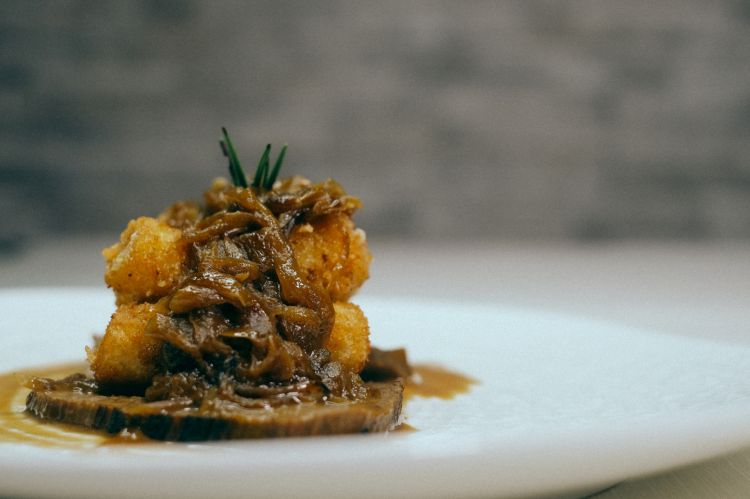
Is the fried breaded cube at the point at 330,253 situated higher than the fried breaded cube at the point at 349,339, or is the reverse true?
the fried breaded cube at the point at 330,253

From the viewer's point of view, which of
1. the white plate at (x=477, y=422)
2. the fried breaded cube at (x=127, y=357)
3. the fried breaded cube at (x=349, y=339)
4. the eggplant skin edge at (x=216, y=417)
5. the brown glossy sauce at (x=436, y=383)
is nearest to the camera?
the white plate at (x=477, y=422)

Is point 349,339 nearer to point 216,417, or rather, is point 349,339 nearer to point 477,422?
point 477,422

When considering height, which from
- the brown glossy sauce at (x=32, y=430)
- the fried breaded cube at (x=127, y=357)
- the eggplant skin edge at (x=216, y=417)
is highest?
the fried breaded cube at (x=127, y=357)

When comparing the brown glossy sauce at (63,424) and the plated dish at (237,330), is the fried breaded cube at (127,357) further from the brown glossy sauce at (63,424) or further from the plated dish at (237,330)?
the brown glossy sauce at (63,424)

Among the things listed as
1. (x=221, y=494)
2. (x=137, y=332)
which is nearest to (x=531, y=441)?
(x=221, y=494)

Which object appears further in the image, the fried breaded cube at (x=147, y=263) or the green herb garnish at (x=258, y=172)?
the green herb garnish at (x=258, y=172)

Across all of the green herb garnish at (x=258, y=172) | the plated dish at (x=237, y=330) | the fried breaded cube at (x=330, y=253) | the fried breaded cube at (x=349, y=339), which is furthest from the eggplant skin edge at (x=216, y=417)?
the green herb garnish at (x=258, y=172)

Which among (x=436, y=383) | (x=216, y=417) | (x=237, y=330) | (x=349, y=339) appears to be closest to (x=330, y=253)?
(x=349, y=339)

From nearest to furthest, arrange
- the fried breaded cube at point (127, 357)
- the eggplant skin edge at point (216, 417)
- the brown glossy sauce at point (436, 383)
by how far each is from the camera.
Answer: the eggplant skin edge at point (216, 417) → the fried breaded cube at point (127, 357) → the brown glossy sauce at point (436, 383)
